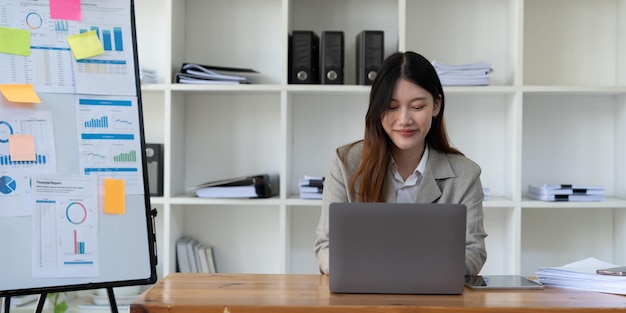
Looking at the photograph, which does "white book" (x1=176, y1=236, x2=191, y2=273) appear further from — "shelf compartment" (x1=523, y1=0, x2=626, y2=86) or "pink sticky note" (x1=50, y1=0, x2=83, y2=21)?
"shelf compartment" (x1=523, y1=0, x2=626, y2=86)

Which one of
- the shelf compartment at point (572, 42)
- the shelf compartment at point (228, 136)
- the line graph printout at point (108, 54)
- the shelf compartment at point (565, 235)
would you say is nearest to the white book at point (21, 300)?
the shelf compartment at point (228, 136)

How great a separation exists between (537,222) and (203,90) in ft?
5.18

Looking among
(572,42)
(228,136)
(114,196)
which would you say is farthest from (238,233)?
(572,42)

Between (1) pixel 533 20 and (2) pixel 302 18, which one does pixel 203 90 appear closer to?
(2) pixel 302 18

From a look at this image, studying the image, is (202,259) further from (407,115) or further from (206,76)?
(407,115)

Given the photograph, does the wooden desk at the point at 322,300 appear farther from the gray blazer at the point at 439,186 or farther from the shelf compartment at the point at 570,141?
the shelf compartment at the point at 570,141

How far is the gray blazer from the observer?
2098mm

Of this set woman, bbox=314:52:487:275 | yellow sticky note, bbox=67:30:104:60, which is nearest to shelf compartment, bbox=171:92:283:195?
woman, bbox=314:52:487:275

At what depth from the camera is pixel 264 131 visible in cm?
323

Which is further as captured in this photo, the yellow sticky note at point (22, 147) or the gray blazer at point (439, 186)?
the gray blazer at point (439, 186)

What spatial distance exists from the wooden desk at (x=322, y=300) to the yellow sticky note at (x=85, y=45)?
2.33 ft

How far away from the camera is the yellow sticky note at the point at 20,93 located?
72.2 inches

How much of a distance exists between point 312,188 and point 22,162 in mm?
1330

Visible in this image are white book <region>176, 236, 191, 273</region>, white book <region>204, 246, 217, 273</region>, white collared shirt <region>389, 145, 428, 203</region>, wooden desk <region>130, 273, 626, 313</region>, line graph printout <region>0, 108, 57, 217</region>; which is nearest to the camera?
wooden desk <region>130, 273, 626, 313</region>
